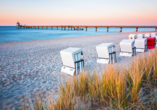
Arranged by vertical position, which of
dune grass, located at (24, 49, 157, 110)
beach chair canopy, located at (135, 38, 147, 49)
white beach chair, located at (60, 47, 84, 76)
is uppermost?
beach chair canopy, located at (135, 38, 147, 49)

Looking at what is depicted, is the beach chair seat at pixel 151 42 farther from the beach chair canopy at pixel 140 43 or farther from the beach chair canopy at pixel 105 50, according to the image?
the beach chair canopy at pixel 105 50

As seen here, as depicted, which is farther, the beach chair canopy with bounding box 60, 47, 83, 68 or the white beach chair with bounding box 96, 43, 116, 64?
the white beach chair with bounding box 96, 43, 116, 64

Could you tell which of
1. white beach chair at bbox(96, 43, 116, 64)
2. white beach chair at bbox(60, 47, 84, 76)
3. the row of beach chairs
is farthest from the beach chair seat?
white beach chair at bbox(60, 47, 84, 76)

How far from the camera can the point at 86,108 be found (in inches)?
83.7

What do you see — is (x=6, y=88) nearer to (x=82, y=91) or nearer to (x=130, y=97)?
(x=82, y=91)

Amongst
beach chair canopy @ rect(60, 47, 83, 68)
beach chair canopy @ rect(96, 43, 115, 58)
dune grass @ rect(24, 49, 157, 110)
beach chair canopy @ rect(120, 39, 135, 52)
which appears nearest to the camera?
dune grass @ rect(24, 49, 157, 110)

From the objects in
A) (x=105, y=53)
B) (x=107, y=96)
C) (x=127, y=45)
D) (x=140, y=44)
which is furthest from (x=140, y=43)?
(x=107, y=96)

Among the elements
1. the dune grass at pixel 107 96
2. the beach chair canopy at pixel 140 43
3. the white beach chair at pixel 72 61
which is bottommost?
the dune grass at pixel 107 96

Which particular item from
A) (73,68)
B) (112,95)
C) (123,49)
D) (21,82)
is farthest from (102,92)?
(123,49)

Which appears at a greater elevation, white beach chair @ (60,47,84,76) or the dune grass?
white beach chair @ (60,47,84,76)

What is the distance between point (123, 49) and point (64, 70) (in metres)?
3.44

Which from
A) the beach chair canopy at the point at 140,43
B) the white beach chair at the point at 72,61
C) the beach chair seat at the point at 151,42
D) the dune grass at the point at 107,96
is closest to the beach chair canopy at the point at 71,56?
the white beach chair at the point at 72,61

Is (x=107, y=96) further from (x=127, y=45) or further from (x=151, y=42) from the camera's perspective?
(x=151, y=42)

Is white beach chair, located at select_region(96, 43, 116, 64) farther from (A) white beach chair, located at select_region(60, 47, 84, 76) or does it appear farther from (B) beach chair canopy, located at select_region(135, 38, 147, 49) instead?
(B) beach chair canopy, located at select_region(135, 38, 147, 49)
